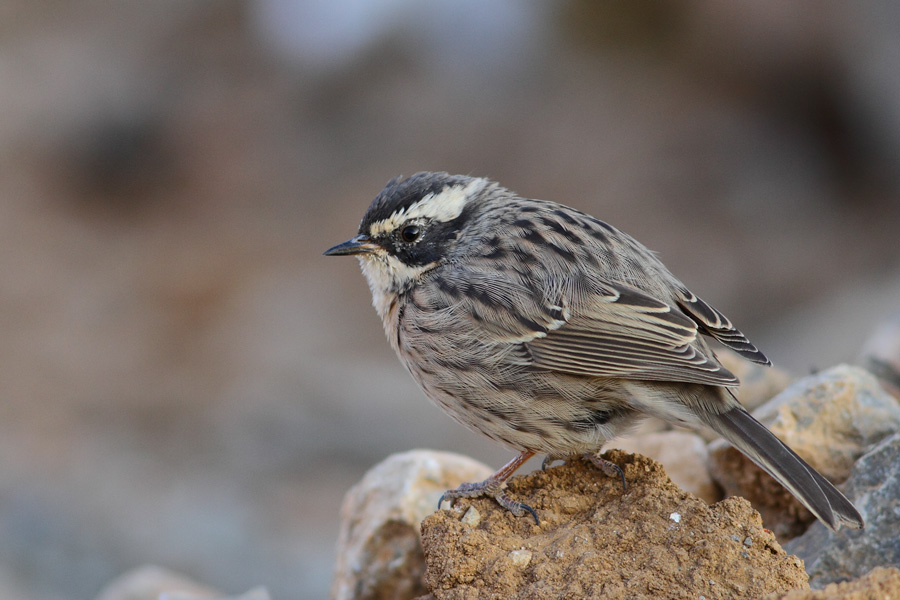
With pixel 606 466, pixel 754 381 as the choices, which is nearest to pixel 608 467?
pixel 606 466

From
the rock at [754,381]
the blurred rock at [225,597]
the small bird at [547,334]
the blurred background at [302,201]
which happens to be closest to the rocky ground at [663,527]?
the small bird at [547,334]

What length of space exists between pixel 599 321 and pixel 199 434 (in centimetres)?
745

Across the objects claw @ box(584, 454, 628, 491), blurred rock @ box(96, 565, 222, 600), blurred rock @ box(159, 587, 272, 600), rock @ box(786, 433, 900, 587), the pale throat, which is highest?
the pale throat

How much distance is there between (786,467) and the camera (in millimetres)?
4266

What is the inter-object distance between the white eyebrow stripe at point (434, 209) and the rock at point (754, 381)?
7.20 feet

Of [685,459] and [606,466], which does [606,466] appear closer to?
[606,466]

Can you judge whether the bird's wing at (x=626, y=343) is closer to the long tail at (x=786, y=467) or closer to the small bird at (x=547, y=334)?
the small bird at (x=547, y=334)

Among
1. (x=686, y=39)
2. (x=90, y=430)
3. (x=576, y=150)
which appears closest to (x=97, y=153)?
(x=90, y=430)

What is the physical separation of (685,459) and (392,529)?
1.88 m

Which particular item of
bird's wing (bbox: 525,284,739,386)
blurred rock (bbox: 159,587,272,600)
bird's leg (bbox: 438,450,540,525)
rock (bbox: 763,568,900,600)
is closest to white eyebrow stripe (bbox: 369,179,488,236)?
bird's wing (bbox: 525,284,739,386)

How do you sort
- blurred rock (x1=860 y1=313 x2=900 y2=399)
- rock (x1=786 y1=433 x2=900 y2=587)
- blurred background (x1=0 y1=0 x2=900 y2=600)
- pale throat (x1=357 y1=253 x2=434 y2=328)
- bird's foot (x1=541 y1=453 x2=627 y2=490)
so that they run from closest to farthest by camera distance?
rock (x1=786 y1=433 x2=900 y2=587)
bird's foot (x1=541 y1=453 x2=627 y2=490)
pale throat (x1=357 y1=253 x2=434 y2=328)
blurred rock (x1=860 y1=313 x2=900 y2=399)
blurred background (x1=0 y1=0 x2=900 y2=600)

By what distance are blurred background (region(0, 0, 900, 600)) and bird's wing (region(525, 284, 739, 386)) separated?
5.64m

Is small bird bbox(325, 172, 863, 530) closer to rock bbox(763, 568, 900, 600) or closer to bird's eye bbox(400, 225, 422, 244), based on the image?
bird's eye bbox(400, 225, 422, 244)

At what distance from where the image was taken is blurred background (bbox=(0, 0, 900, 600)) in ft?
34.7
